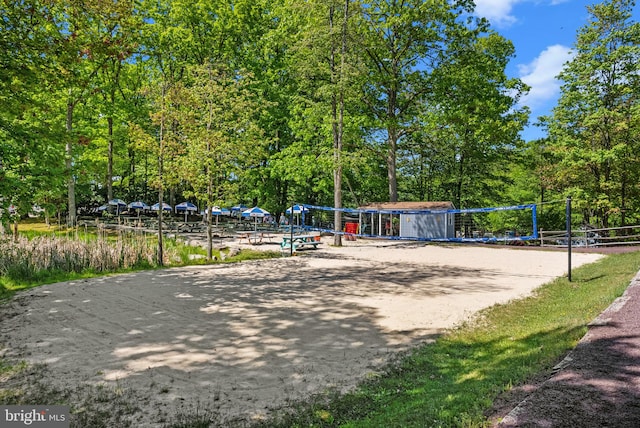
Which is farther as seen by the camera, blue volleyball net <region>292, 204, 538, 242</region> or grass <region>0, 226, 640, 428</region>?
blue volleyball net <region>292, 204, 538, 242</region>

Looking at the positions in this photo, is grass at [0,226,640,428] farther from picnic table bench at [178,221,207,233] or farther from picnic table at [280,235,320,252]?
picnic table bench at [178,221,207,233]

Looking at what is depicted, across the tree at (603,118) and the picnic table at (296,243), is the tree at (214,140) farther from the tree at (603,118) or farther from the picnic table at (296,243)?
the tree at (603,118)

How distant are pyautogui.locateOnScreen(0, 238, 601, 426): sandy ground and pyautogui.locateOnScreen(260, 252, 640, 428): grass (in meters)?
0.37

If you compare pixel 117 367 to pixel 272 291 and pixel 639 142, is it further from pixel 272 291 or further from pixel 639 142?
pixel 639 142

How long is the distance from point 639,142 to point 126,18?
91.2ft

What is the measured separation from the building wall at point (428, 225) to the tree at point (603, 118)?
25.4 ft

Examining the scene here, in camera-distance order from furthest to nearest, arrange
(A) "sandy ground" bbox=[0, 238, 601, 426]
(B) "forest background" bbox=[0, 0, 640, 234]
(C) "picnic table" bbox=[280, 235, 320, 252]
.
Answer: (C) "picnic table" bbox=[280, 235, 320, 252] → (B) "forest background" bbox=[0, 0, 640, 234] → (A) "sandy ground" bbox=[0, 238, 601, 426]

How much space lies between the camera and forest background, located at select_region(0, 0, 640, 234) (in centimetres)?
779

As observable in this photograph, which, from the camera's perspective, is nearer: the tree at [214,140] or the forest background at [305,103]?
the forest background at [305,103]
